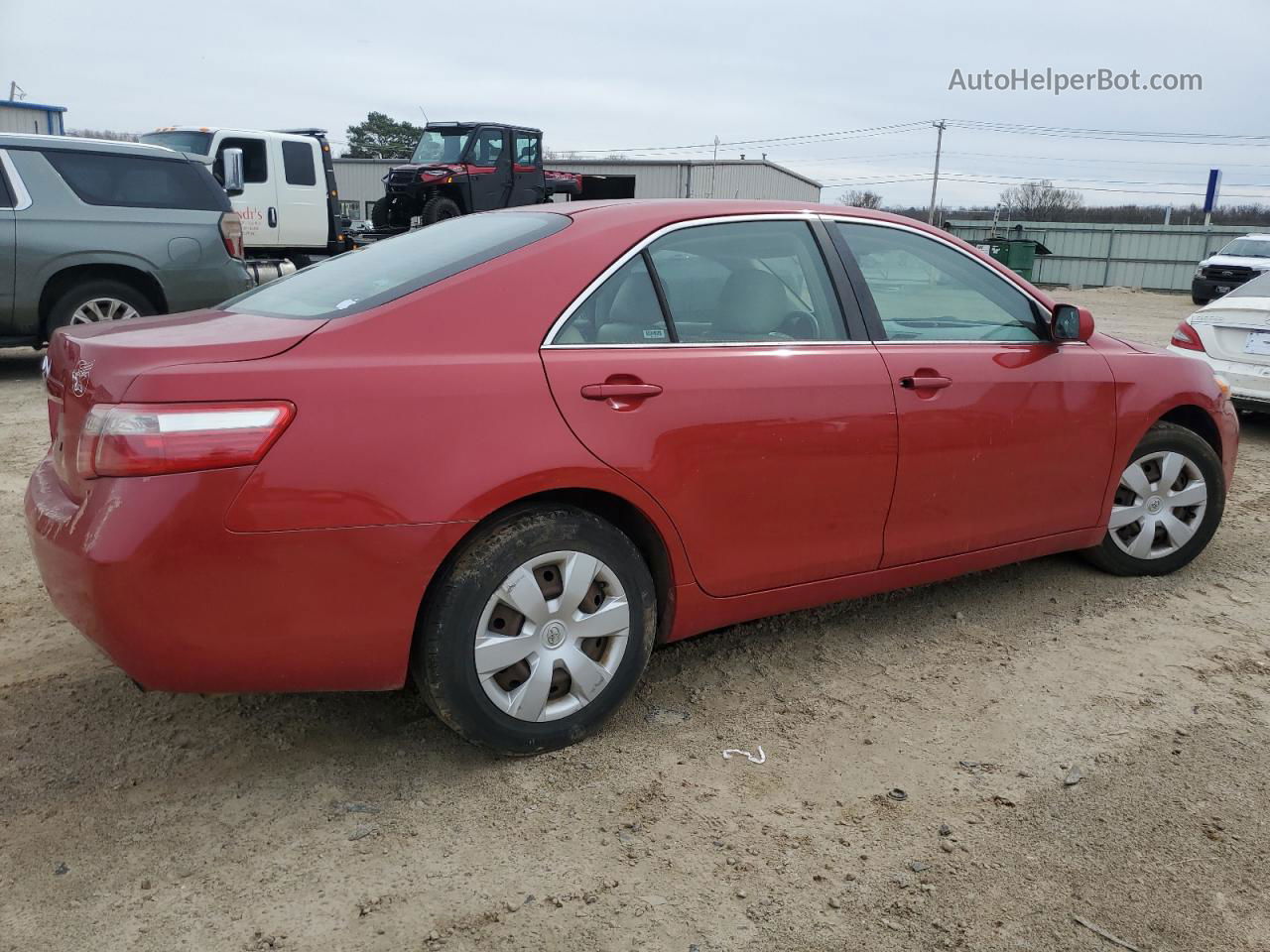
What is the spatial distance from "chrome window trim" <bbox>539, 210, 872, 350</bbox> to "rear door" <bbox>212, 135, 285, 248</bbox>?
A: 12.2 m

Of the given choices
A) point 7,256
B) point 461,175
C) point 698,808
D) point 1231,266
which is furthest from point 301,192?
point 1231,266

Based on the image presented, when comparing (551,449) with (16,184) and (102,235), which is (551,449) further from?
(16,184)

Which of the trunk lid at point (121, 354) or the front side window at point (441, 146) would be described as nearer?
the trunk lid at point (121, 354)

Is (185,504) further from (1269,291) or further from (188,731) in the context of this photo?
(1269,291)

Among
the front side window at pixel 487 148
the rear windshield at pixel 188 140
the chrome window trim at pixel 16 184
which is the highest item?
the front side window at pixel 487 148

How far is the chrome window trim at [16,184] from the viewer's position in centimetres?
761

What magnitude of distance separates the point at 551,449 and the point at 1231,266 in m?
22.4

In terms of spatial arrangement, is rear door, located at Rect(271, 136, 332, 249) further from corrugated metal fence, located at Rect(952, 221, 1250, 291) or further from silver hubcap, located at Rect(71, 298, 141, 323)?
corrugated metal fence, located at Rect(952, 221, 1250, 291)

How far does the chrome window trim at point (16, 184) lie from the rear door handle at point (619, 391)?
6.81 m

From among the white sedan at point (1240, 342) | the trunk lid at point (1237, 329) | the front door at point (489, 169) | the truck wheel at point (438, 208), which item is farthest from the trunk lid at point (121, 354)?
the front door at point (489, 169)

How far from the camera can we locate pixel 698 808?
103 inches

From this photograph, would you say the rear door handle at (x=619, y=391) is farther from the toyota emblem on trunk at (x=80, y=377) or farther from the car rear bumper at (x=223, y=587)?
the toyota emblem on trunk at (x=80, y=377)

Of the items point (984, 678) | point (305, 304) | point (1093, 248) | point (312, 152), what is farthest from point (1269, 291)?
point (1093, 248)

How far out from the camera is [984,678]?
11.1 feet
